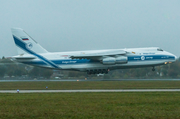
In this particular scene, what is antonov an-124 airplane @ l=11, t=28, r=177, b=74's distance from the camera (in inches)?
1626

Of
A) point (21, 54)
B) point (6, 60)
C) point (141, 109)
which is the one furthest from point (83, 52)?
point (141, 109)

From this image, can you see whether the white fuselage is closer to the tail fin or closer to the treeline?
the tail fin

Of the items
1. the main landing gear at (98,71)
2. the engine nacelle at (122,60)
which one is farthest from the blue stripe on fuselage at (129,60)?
the main landing gear at (98,71)

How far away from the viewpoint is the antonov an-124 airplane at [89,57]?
4131cm

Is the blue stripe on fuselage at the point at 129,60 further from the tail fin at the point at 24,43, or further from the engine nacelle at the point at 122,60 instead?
the tail fin at the point at 24,43

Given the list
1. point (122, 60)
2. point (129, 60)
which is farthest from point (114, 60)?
point (129, 60)

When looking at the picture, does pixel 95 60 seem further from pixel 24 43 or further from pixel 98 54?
pixel 24 43

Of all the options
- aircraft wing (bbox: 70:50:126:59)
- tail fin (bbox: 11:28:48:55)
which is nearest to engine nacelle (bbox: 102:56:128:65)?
aircraft wing (bbox: 70:50:126:59)

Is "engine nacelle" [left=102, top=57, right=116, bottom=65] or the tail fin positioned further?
the tail fin

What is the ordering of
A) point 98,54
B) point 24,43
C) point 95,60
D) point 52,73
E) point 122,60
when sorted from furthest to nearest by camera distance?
point 52,73 → point 24,43 → point 95,60 → point 98,54 → point 122,60

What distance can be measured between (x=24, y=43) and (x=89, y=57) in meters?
11.7

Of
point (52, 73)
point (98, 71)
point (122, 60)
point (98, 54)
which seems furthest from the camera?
point (52, 73)

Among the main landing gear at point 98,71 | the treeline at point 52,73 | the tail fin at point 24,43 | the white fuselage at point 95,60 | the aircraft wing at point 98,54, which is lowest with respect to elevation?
the treeline at point 52,73

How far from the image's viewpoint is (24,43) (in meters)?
A: 45.1
